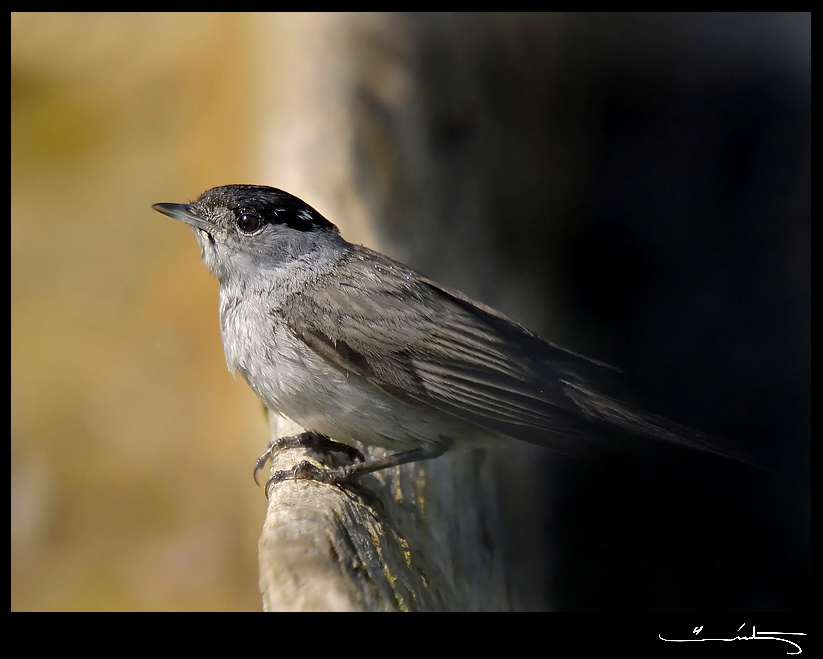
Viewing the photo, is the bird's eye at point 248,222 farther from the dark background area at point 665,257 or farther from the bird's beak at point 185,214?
the dark background area at point 665,257

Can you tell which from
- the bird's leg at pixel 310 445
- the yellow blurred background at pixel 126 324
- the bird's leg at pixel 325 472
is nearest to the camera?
the bird's leg at pixel 325 472

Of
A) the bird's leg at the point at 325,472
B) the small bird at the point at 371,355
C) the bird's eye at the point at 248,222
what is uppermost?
the bird's eye at the point at 248,222

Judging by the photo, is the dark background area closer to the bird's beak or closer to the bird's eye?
the bird's eye

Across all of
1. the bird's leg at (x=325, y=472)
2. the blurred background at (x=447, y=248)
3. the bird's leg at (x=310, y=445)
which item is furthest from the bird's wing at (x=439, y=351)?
the blurred background at (x=447, y=248)

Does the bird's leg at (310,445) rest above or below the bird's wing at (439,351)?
below

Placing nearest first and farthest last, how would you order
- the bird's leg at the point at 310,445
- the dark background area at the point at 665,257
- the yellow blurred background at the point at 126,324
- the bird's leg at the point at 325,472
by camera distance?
the bird's leg at the point at 325,472 → the bird's leg at the point at 310,445 → the yellow blurred background at the point at 126,324 → the dark background area at the point at 665,257

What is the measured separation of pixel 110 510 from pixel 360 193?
263 centimetres

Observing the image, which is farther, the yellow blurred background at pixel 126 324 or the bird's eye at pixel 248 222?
the yellow blurred background at pixel 126 324

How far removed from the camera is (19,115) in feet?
21.5

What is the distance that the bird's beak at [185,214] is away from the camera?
4.06m

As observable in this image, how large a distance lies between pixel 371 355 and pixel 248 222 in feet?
3.18

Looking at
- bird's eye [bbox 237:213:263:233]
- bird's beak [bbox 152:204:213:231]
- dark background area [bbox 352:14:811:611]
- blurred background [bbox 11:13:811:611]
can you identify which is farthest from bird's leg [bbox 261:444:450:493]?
dark background area [bbox 352:14:811:611]
